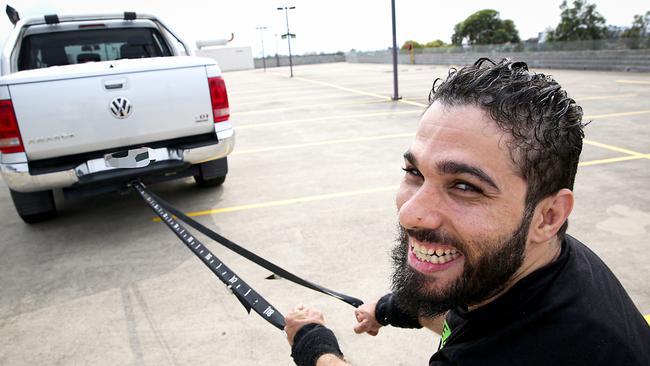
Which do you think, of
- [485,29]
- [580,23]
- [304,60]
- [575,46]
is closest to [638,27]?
[575,46]

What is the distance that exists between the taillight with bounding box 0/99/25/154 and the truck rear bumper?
64 millimetres

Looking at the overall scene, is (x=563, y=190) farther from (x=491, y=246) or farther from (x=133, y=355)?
(x=133, y=355)

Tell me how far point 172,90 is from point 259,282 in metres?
2.07

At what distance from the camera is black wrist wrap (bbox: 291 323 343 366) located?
153 centimetres

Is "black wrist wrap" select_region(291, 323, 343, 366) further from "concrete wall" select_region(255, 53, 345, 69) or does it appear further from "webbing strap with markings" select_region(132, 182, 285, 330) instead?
"concrete wall" select_region(255, 53, 345, 69)

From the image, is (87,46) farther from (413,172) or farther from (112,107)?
(413,172)

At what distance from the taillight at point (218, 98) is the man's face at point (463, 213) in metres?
3.53

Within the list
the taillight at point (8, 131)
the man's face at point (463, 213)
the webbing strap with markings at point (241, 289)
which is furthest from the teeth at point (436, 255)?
the taillight at point (8, 131)

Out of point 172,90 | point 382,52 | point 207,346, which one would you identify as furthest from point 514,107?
point 382,52

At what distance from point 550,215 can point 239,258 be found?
9.66 feet

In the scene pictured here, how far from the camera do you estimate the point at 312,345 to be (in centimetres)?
157

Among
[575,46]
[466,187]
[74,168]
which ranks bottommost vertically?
[74,168]

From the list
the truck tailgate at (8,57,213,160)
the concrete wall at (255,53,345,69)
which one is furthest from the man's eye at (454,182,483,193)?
the concrete wall at (255,53,345,69)

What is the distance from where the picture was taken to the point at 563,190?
1.25m
